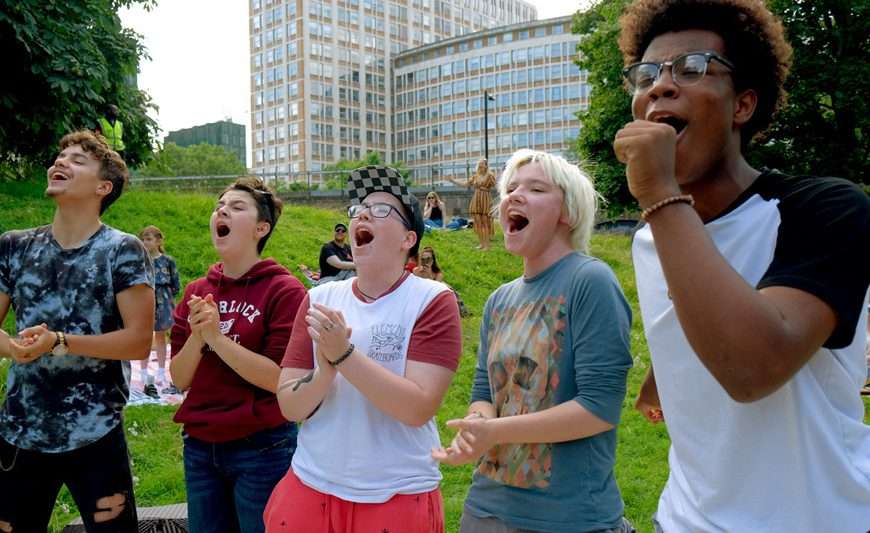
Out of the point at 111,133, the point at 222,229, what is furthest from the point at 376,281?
the point at 111,133

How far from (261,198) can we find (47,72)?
9.66 m

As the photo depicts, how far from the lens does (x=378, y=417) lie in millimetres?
2535

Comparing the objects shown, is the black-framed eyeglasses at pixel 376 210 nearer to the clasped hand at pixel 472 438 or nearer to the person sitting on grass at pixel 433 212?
the clasped hand at pixel 472 438

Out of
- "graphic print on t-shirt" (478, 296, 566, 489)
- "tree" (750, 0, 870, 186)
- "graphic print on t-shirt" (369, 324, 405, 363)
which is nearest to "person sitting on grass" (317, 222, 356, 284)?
"graphic print on t-shirt" (369, 324, 405, 363)

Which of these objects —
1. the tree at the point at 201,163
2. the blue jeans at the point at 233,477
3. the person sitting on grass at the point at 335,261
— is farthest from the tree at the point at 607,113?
the tree at the point at 201,163

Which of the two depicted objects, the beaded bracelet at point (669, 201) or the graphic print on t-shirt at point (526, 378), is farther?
the graphic print on t-shirt at point (526, 378)

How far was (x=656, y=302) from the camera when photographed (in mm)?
1620

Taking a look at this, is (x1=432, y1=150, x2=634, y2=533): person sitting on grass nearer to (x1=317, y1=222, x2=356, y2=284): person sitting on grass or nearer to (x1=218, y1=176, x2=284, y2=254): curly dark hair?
(x1=218, y1=176, x2=284, y2=254): curly dark hair

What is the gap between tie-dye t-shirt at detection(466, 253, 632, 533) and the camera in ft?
7.19

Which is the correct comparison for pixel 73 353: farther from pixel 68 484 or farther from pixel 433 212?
pixel 433 212

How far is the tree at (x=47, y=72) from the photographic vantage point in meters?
10.7

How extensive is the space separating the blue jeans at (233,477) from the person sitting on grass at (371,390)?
42 centimetres

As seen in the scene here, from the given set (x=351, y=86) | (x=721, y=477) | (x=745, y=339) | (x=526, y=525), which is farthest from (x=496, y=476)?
(x=351, y=86)

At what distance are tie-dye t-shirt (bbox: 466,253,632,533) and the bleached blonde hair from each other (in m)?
0.20
